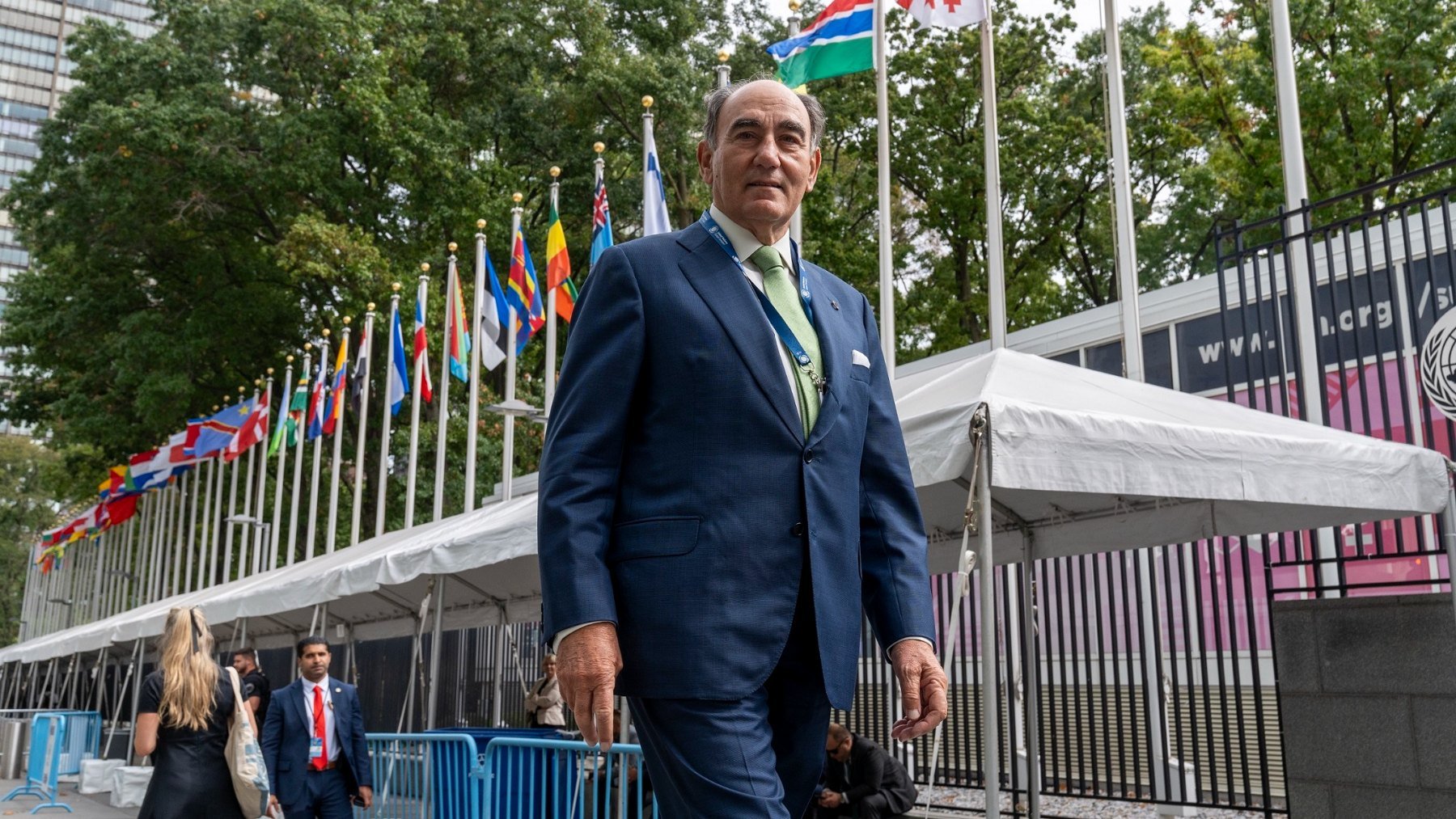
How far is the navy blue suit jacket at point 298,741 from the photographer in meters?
8.48

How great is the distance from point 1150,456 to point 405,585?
999 centimetres

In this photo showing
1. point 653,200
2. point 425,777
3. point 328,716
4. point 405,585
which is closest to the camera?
point 425,777

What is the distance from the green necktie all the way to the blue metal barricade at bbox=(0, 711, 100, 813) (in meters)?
16.3

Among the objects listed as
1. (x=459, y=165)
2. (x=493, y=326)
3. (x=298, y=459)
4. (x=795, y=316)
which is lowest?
(x=795, y=316)

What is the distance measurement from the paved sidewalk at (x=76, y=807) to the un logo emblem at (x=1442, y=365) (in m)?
14.5

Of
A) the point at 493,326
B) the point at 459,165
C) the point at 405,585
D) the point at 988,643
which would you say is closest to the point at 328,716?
the point at 405,585

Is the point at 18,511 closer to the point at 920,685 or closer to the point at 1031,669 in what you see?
the point at 1031,669

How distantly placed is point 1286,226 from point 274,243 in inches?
1021

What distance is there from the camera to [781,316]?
2.54m

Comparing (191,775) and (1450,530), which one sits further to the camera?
(191,775)

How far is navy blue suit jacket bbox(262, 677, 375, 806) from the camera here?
8484mm

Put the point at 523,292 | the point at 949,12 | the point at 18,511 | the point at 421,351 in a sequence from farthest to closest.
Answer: the point at 18,511
the point at 421,351
the point at 523,292
the point at 949,12

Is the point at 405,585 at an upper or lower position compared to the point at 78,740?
upper

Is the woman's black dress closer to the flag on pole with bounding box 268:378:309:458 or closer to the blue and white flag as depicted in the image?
the blue and white flag
